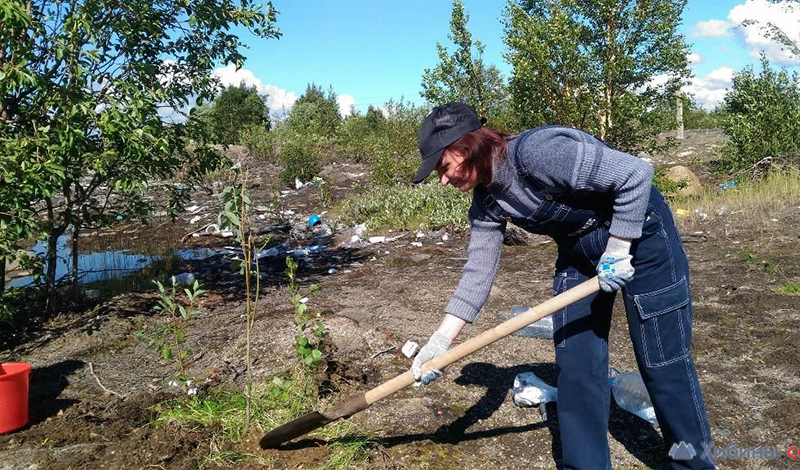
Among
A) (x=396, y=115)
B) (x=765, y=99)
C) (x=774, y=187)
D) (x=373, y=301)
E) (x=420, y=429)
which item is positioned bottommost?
(x=420, y=429)

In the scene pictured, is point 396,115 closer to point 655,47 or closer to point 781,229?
point 655,47

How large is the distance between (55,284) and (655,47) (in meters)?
8.34

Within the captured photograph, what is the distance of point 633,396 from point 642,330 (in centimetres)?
98

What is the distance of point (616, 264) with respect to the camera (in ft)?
6.95

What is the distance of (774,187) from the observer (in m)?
8.37

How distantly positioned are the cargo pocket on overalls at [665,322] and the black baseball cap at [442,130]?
0.90 meters

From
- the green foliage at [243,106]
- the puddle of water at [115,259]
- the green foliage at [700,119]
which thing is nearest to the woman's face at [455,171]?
the puddle of water at [115,259]

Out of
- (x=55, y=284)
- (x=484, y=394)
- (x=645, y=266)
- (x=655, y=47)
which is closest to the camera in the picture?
(x=645, y=266)

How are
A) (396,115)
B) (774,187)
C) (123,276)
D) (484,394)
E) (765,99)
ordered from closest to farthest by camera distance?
1. (484,394)
2. (123,276)
3. (774,187)
4. (765,99)
5. (396,115)

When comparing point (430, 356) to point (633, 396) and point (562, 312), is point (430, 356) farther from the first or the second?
point (633, 396)

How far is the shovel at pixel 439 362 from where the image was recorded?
223 centimetres

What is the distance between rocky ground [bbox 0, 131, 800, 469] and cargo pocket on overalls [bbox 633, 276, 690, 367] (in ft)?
2.31

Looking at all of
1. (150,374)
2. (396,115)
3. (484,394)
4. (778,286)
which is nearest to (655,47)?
(778,286)

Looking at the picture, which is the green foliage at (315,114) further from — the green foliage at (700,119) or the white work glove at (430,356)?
the white work glove at (430,356)
